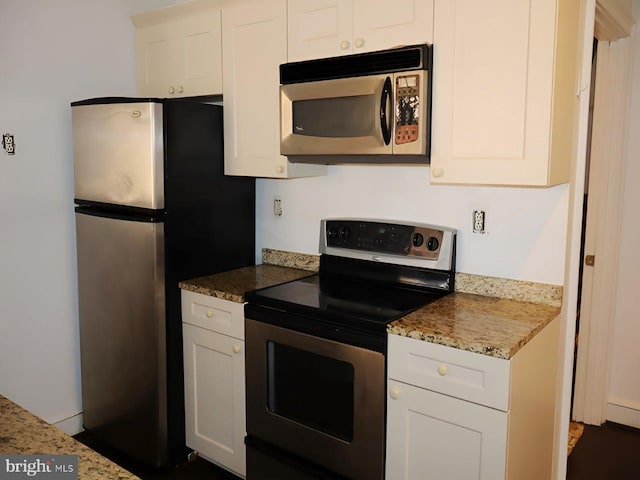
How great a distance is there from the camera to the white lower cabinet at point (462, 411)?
178cm

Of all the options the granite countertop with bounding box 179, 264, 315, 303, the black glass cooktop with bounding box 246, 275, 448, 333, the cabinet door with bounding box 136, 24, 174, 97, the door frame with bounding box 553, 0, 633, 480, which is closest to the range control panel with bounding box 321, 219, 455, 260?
the black glass cooktop with bounding box 246, 275, 448, 333

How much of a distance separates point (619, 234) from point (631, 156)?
1.32 feet

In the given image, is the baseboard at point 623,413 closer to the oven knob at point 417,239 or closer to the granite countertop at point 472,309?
the granite countertop at point 472,309

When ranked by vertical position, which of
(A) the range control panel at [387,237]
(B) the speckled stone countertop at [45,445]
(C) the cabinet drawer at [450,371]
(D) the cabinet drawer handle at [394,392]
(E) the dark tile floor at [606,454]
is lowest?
(E) the dark tile floor at [606,454]

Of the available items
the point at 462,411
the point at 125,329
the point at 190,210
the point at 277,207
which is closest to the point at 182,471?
the point at 125,329

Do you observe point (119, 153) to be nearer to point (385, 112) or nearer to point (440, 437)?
point (385, 112)

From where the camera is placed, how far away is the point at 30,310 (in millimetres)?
2840

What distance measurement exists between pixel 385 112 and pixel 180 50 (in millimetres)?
1302

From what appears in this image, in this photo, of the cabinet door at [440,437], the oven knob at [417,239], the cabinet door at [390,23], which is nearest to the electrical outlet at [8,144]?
the cabinet door at [390,23]

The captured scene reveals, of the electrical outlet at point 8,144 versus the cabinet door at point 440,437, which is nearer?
the cabinet door at point 440,437

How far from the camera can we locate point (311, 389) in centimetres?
222

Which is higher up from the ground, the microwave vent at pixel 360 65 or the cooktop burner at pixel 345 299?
the microwave vent at pixel 360 65

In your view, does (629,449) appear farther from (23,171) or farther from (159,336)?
(23,171)

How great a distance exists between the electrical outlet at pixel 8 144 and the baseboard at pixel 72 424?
1413 millimetres
